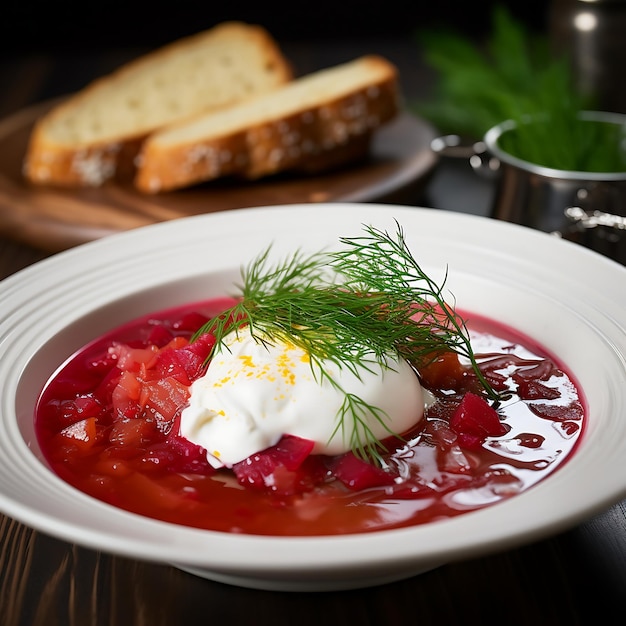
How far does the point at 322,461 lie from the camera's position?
2.07 metres

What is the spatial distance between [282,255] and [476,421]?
106 centimetres

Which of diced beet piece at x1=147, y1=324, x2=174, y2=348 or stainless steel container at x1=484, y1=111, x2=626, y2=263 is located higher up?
stainless steel container at x1=484, y1=111, x2=626, y2=263

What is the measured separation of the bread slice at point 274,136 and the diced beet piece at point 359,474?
226 centimetres

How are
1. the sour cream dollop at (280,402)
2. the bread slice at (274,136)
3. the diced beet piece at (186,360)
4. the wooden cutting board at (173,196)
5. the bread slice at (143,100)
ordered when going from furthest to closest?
1. the bread slice at (143,100)
2. the bread slice at (274,136)
3. the wooden cutting board at (173,196)
4. the diced beet piece at (186,360)
5. the sour cream dollop at (280,402)

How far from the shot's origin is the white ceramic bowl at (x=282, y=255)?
1.56 metres

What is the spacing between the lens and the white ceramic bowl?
1.56 m

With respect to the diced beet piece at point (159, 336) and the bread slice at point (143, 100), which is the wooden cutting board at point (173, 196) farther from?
the diced beet piece at point (159, 336)

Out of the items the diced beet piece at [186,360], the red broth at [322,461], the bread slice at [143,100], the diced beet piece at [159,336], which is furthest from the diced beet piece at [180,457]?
the bread slice at [143,100]

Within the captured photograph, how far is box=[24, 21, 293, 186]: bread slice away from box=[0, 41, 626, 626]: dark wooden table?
7.75 feet

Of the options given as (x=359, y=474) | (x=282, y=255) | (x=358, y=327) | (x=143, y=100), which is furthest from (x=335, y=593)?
(x=143, y=100)

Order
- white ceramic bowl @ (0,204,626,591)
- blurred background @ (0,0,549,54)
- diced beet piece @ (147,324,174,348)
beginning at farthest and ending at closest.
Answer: blurred background @ (0,0,549,54), diced beet piece @ (147,324,174,348), white ceramic bowl @ (0,204,626,591)

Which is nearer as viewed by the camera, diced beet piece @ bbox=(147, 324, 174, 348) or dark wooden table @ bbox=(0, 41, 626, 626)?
dark wooden table @ bbox=(0, 41, 626, 626)

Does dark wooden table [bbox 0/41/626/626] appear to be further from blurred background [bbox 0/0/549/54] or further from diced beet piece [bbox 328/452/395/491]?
blurred background [bbox 0/0/549/54]

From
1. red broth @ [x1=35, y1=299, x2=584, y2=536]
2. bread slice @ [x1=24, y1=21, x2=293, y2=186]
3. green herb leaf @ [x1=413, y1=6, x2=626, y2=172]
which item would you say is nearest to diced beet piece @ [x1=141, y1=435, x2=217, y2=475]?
red broth @ [x1=35, y1=299, x2=584, y2=536]
